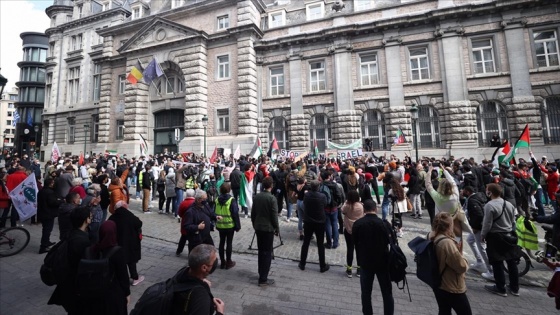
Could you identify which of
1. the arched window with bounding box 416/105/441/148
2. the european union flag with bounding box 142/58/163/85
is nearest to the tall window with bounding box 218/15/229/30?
the european union flag with bounding box 142/58/163/85

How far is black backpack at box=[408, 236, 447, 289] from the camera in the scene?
3.38 metres

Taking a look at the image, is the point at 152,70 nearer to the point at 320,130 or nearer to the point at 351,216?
the point at 320,130

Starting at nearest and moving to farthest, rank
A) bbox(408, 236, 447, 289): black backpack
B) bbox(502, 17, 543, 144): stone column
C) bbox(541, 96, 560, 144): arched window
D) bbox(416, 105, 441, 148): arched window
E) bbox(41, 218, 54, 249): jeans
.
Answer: bbox(408, 236, 447, 289): black backpack, bbox(41, 218, 54, 249): jeans, bbox(541, 96, 560, 144): arched window, bbox(502, 17, 543, 144): stone column, bbox(416, 105, 441, 148): arched window

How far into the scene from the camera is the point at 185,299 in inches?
84.2

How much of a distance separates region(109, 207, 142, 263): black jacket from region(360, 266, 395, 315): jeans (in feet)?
13.0

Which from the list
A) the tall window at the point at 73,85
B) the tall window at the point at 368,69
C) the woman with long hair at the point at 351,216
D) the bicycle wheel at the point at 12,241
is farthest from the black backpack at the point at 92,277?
the tall window at the point at 73,85

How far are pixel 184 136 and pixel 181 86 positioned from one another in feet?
16.0

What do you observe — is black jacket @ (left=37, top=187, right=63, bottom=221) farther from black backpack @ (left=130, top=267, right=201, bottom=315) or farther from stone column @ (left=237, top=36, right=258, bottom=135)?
stone column @ (left=237, top=36, right=258, bottom=135)

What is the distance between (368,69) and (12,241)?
21.4m

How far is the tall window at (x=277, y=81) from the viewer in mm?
22781

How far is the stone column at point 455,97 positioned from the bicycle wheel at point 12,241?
834 inches

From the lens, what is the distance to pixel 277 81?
22859 millimetres

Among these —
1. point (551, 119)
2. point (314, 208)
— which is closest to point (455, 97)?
point (551, 119)

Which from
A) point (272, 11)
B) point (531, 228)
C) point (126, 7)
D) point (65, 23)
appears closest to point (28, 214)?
point (531, 228)
